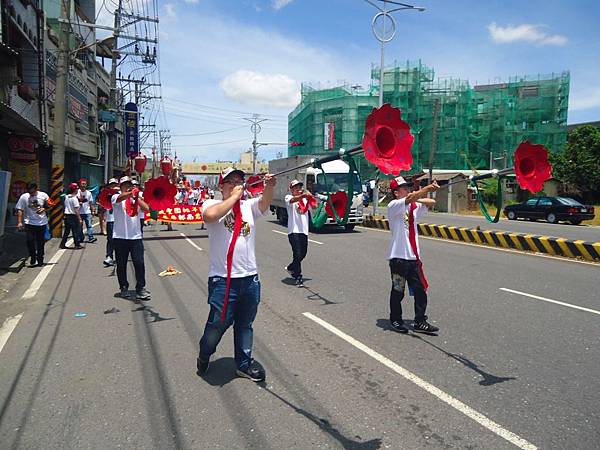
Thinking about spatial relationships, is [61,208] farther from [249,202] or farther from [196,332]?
[249,202]

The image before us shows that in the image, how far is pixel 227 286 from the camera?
3.84 m

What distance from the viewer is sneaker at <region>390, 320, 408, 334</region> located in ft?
17.6

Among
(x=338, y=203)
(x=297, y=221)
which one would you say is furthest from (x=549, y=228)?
(x=338, y=203)

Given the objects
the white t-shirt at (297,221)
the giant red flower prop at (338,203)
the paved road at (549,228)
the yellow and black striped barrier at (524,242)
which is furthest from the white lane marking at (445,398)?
the paved road at (549,228)

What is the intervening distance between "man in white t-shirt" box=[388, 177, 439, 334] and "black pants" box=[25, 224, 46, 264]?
7.86 meters

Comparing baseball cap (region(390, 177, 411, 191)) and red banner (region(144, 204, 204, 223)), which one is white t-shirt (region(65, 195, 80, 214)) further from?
baseball cap (region(390, 177, 411, 191))

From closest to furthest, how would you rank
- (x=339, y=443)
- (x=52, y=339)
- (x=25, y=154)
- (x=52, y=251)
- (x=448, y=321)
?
(x=339, y=443) < (x=52, y=339) < (x=448, y=321) < (x=52, y=251) < (x=25, y=154)

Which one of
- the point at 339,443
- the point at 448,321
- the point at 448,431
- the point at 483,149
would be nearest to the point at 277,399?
the point at 339,443

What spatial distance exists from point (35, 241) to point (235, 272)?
791 centimetres

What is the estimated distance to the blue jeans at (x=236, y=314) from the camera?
3.92m

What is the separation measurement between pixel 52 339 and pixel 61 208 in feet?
35.6

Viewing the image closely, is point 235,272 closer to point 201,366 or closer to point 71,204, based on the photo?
point 201,366

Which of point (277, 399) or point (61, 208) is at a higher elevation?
point (61, 208)

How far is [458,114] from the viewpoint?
5331 cm
